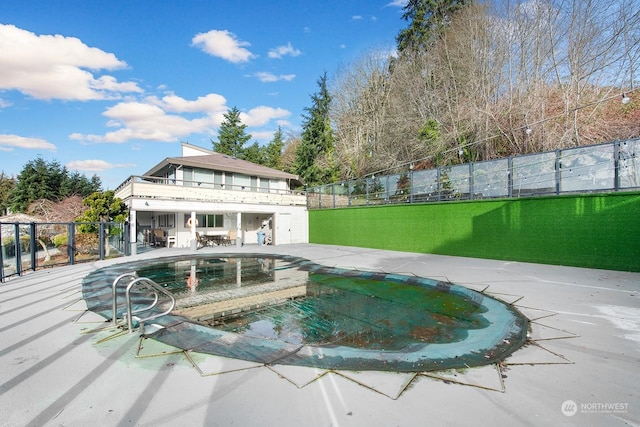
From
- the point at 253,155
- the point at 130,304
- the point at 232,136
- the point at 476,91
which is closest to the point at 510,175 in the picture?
the point at 476,91

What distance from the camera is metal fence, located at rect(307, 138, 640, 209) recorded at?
311 inches

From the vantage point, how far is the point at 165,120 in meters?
33.7

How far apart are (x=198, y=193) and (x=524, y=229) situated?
14837 mm

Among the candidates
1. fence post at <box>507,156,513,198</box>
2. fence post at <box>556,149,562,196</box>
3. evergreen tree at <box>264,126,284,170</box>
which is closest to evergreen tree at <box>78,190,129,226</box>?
fence post at <box>507,156,513,198</box>

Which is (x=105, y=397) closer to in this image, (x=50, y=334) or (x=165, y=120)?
(x=50, y=334)

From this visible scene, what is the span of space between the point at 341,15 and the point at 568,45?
10.7 meters

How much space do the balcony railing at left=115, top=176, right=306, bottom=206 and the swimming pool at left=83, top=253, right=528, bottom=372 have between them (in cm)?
577

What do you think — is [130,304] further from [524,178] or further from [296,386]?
[524,178]

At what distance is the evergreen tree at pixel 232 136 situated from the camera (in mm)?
34438

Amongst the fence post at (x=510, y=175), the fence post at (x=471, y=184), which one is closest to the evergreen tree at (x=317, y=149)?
the fence post at (x=471, y=184)

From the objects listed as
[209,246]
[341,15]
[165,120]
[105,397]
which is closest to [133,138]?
[165,120]
